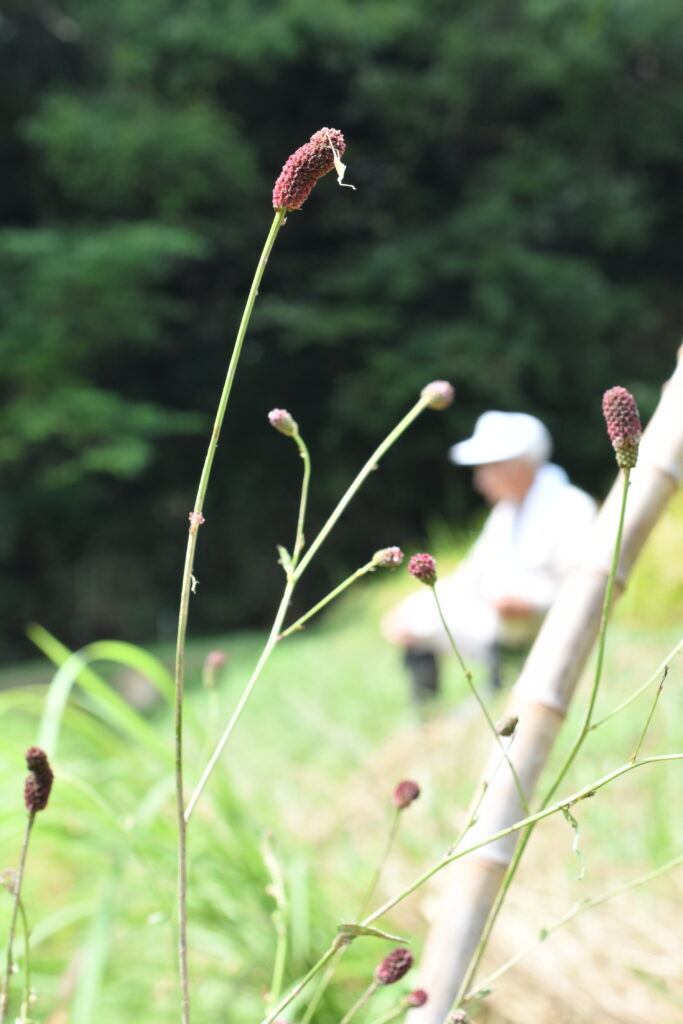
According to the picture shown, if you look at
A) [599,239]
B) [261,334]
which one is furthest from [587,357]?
[261,334]

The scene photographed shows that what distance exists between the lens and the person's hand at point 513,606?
2.33 m

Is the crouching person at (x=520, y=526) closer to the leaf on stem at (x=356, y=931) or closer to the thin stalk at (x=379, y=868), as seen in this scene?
the thin stalk at (x=379, y=868)

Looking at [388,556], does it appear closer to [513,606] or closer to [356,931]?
[356,931]

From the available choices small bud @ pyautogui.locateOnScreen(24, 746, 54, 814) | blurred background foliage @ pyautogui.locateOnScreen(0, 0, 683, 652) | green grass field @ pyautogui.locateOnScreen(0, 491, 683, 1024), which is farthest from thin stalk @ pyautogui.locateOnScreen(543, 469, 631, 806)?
blurred background foliage @ pyautogui.locateOnScreen(0, 0, 683, 652)

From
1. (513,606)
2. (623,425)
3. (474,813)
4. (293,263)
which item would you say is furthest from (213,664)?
(293,263)

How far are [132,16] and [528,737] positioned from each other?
9399 mm

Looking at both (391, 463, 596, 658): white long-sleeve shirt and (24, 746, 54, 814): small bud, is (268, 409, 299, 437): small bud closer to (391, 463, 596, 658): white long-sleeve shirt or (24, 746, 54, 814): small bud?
(24, 746, 54, 814): small bud

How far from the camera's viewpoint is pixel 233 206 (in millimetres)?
9555

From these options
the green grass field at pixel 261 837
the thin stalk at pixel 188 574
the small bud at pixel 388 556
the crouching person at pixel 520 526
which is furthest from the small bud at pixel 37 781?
the crouching person at pixel 520 526

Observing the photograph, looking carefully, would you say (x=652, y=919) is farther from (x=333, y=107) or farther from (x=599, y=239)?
(x=333, y=107)

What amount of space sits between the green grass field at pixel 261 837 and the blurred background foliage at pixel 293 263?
629 cm

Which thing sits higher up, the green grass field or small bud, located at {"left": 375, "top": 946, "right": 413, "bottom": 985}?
the green grass field

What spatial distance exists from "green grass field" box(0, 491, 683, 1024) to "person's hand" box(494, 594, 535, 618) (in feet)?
0.86

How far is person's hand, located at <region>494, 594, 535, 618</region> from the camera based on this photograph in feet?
7.65
